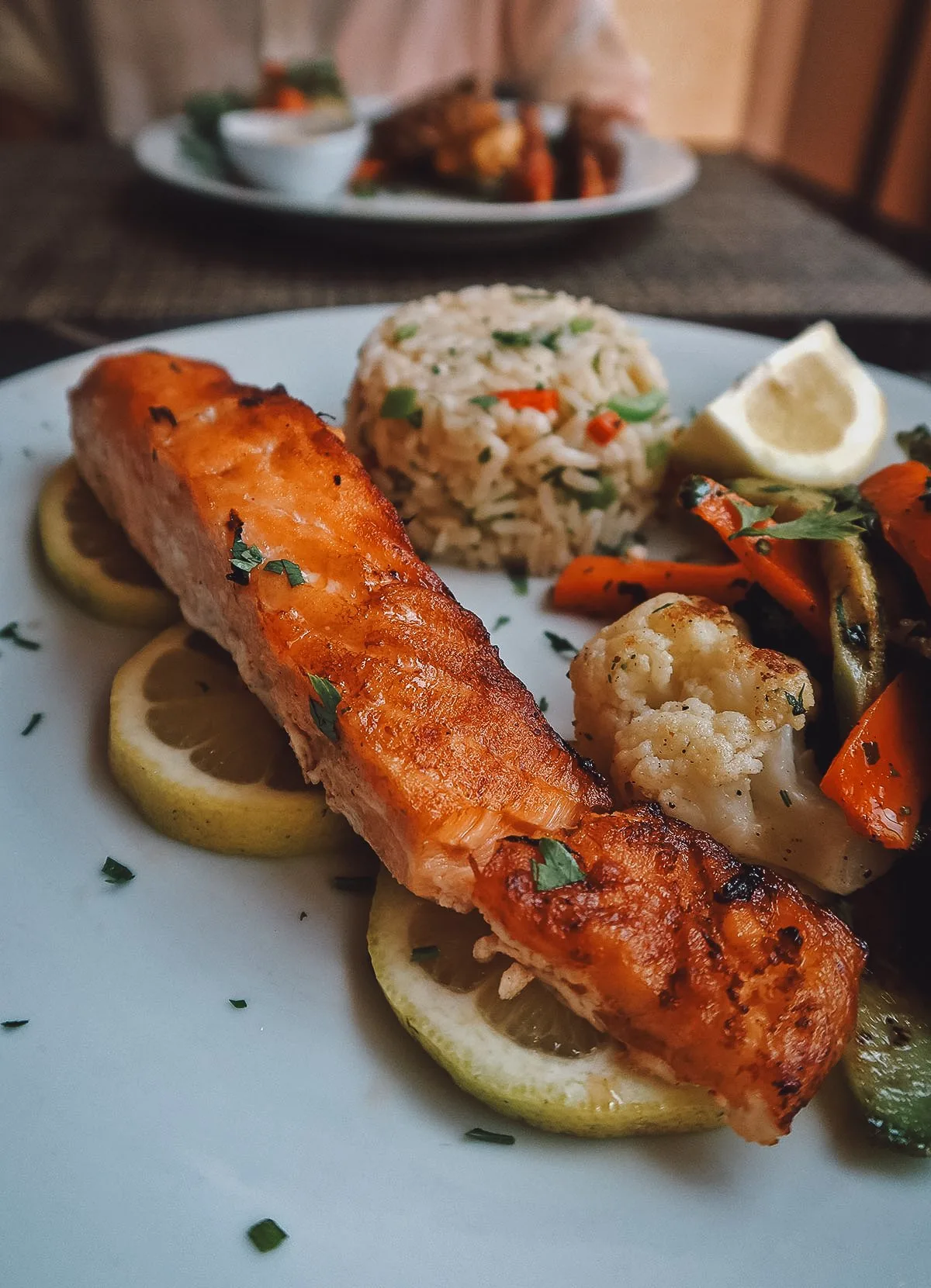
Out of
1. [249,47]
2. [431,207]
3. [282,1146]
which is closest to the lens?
[282,1146]

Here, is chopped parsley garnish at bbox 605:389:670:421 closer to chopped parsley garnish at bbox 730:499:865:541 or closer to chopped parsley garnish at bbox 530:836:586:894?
chopped parsley garnish at bbox 730:499:865:541

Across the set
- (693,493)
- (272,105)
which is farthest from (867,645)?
(272,105)

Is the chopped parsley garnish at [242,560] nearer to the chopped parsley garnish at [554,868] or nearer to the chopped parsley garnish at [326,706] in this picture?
the chopped parsley garnish at [326,706]

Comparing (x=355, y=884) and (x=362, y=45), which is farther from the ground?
(x=362, y=45)

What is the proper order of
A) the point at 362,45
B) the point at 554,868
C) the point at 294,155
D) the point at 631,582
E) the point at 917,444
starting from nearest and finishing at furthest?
the point at 554,868, the point at 631,582, the point at 917,444, the point at 294,155, the point at 362,45

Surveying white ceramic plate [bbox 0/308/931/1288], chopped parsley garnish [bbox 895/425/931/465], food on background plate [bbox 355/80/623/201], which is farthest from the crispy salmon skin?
food on background plate [bbox 355/80/623/201]

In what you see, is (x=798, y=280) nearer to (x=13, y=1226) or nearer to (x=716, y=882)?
(x=716, y=882)

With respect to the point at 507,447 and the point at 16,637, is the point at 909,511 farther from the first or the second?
the point at 16,637

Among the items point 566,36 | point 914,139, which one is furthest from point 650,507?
point 914,139
